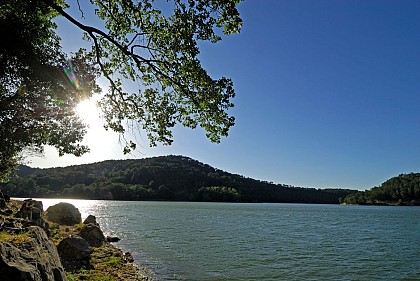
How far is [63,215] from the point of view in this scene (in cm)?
3881

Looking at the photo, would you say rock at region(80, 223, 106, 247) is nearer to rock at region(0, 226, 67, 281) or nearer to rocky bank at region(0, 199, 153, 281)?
rocky bank at region(0, 199, 153, 281)

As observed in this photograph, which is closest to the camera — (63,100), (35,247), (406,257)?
(35,247)

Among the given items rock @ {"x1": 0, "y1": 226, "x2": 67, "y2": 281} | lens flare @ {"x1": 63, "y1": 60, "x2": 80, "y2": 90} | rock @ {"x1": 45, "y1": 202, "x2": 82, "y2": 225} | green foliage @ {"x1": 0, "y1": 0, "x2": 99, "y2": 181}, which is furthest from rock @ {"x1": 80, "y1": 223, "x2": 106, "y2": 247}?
rock @ {"x1": 0, "y1": 226, "x2": 67, "y2": 281}

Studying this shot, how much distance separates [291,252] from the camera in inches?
1195

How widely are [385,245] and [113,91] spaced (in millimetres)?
36396

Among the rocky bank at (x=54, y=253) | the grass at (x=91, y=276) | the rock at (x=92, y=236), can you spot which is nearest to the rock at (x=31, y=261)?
the rocky bank at (x=54, y=253)

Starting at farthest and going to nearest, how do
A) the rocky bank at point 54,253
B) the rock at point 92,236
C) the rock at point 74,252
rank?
the rock at point 92,236, the rock at point 74,252, the rocky bank at point 54,253

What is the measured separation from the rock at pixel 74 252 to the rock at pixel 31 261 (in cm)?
1025

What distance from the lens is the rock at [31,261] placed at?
242 inches

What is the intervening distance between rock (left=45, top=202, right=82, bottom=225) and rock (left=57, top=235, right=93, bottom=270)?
20953mm

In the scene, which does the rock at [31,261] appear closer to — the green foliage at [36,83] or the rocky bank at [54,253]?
the rocky bank at [54,253]

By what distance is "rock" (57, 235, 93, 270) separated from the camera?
1839 cm

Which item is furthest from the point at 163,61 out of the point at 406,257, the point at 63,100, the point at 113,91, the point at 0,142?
the point at 406,257

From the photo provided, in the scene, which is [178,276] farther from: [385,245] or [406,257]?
[385,245]
